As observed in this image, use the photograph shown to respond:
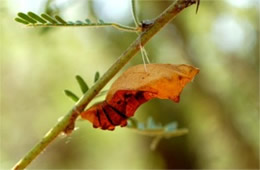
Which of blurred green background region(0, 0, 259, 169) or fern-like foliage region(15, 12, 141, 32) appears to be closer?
fern-like foliage region(15, 12, 141, 32)

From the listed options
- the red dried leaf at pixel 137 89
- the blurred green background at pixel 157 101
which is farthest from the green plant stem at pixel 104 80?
the blurred green background at pixel 157 101

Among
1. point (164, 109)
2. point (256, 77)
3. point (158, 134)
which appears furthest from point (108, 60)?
point (158, 134)

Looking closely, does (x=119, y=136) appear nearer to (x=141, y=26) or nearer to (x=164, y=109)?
(x=164, y=109)

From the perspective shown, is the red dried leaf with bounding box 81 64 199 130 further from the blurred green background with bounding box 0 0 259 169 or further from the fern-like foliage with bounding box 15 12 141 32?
the blurred green background with bounding box 0 0 259 169

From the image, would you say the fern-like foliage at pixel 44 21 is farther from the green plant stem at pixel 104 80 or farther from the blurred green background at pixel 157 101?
the blurred green background at pixel 157 101

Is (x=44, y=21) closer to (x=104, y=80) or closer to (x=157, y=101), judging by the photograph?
(x=104, y=80)

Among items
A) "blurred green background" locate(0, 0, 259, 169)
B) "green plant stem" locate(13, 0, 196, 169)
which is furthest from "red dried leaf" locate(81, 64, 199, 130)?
"blurred green background" locate(0, 0, 259, 169)

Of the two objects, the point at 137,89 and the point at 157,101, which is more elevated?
the point at 137,89

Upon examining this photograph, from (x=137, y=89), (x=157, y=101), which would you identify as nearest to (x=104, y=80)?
(x=137, y=89)
